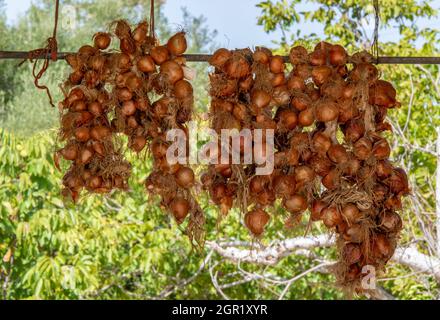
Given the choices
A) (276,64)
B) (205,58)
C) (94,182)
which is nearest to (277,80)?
(276,64)

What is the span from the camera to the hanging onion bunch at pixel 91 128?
1098mm

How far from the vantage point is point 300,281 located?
3.97 metres

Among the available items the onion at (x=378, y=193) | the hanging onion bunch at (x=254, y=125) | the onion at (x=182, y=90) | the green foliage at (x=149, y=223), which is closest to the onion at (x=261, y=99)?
the hanging onion bunch at (x=254, y=125)

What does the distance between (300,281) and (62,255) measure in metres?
1.36

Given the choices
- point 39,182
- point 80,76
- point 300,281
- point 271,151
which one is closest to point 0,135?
point 39,182

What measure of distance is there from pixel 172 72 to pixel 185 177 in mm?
160

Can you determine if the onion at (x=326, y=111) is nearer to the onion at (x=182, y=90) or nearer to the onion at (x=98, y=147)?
the onion at (x=182, y=90)

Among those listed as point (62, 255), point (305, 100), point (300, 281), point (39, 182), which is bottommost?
point (300, 281)

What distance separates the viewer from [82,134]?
1090 mm

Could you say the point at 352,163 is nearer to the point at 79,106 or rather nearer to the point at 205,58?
the point at 205,58

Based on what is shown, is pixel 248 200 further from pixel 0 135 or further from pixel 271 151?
pixel 0 135

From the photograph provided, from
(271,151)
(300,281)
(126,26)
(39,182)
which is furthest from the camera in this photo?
(300,281)

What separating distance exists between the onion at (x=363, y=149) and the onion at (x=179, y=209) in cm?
27

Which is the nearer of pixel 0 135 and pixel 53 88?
pixel 0 135
